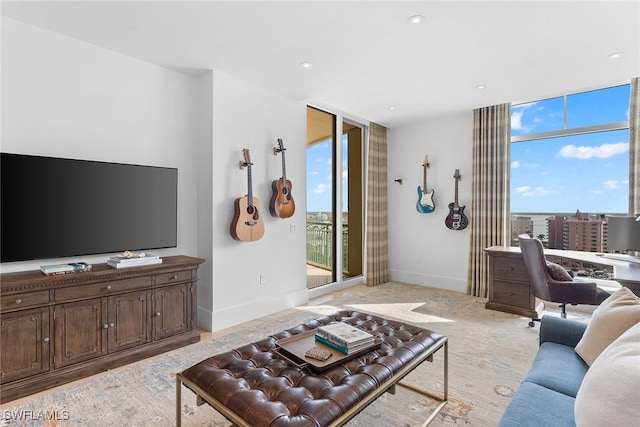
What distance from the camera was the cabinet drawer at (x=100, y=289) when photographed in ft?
7.56

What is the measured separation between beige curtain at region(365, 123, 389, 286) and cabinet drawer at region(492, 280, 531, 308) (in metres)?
1.82

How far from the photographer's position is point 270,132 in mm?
3859

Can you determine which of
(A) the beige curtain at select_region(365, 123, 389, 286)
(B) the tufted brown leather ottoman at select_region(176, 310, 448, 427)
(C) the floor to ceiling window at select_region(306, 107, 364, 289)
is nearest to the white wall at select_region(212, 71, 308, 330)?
(C) the floor to ceiling window at select_region(306, 107, 364, 289)

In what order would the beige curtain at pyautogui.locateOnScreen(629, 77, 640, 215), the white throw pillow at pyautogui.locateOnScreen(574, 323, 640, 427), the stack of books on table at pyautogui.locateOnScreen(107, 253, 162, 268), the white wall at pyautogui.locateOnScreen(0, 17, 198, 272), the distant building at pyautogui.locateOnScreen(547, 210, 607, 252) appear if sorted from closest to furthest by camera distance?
the white throw pillow at pyautogui.locateOnScreen(574, 323, 640, 427)
the white wall at pyautogui.locateOnScreen(0, 17, 198, 272)
the stack of books on table at pyautogui.locateOnScreen(107, 253, 162, 268)
the beige curtain at pyautogui.locateOnScreen(629, 77, 640, 215)
the distant building at pyautogui.locateOnScreen(547, 210, 607, 252)

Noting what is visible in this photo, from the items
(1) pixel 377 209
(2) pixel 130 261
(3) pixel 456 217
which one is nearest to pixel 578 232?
(3) pixel 456 217

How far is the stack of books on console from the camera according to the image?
2.62m

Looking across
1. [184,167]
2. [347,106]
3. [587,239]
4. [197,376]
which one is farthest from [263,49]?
[587,239]

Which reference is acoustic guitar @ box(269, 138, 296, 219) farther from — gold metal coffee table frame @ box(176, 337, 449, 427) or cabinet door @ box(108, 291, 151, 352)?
gold metal coffee table frame @ box(176, 337, 449, 427)

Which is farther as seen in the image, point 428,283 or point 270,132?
point 428,283

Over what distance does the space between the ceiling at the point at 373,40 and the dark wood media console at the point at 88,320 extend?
6.19ft

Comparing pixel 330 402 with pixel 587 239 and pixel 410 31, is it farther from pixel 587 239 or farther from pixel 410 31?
pixel 587 239

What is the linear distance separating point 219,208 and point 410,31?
7.73 feet

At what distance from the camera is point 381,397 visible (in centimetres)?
212

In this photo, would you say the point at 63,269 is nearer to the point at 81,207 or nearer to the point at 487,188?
the point at 81,207
